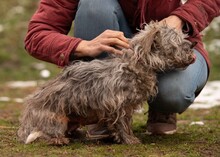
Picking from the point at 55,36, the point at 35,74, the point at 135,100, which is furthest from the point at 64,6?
the point at 35,74

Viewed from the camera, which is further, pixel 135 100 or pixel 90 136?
pixel 90 136

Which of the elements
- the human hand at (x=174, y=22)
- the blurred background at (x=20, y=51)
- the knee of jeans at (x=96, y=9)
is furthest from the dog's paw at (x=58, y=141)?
the blurred background at (x=20, y=51)

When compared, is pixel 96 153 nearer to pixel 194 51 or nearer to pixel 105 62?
pixel 105 62

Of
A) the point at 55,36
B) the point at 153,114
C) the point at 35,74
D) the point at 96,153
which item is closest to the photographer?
the point at 96,153

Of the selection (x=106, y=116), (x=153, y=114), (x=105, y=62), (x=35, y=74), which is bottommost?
(x=35, y=74)

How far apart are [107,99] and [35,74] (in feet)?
21.8

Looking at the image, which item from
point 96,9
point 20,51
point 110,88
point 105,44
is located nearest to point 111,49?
point 105,44

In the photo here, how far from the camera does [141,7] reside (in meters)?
4.95

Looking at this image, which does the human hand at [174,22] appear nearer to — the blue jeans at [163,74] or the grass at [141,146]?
the blue jeans at [163,74]

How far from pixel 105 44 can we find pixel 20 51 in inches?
298

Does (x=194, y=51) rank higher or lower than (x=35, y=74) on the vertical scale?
higher

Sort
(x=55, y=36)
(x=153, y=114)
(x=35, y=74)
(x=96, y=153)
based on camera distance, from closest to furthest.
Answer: (x=96, y=153)
(x=55, y=36)
(x=153, y=114)
(x=35, y=74)

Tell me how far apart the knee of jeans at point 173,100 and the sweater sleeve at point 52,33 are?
82cm

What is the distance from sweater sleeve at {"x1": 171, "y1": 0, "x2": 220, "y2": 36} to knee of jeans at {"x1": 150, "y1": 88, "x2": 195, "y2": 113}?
1.69 ft
